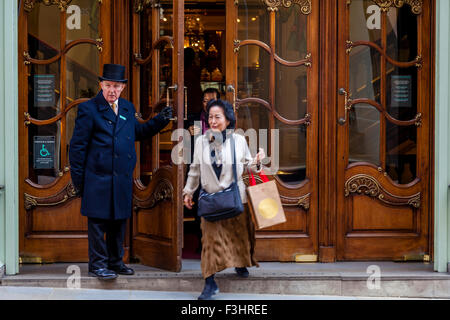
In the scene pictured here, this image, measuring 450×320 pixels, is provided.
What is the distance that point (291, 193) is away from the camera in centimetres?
655

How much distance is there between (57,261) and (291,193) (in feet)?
9.09

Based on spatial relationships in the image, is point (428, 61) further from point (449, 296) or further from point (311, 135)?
point (449, 296)

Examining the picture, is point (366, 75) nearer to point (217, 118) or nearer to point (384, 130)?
point (384, 130)

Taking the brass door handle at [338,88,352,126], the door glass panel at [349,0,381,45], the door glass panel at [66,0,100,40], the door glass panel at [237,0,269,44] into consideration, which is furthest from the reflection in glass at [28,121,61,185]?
the door glass panel at [349,0,381,45]

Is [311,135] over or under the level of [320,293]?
over

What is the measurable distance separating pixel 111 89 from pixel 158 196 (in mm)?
1262

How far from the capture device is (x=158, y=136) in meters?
6.47

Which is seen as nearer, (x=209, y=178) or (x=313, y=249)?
(x=209, y=178)

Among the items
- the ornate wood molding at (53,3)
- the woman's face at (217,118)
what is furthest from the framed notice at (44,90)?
the woman's face at (217,118)

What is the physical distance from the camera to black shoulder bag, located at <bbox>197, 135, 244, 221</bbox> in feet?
17.7

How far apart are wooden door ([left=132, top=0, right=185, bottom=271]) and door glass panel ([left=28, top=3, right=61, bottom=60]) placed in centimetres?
88

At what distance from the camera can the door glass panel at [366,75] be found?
655 centimetres

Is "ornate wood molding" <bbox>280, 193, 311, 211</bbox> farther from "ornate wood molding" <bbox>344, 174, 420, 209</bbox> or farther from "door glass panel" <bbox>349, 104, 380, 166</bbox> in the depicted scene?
"door glass panel" <bbox>349, 104, 380, 166</bbox>

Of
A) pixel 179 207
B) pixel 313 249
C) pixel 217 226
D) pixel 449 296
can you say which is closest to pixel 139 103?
pixel 179 207
